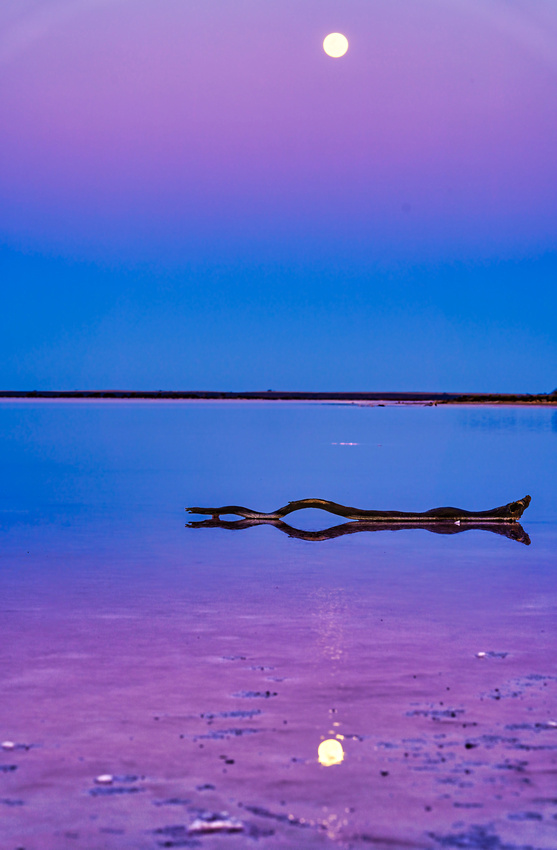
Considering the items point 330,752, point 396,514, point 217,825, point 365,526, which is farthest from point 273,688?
point 396,514

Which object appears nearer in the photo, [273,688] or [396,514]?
[273,688]

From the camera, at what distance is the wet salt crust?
5.90 meters

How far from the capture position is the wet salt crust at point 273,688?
5898 millimetres

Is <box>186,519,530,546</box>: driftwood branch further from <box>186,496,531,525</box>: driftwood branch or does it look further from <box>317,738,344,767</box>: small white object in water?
<box>317,738,344,767</box>: small white object in water

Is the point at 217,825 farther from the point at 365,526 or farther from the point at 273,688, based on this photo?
the point at 365,526

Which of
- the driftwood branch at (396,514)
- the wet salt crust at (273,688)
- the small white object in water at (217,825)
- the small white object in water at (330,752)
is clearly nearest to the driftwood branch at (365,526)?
the driftwood branch at (396,514)

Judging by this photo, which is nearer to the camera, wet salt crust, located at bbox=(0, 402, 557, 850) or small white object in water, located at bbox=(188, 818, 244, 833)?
small white object in water, located at bbox=(188, 818, 244, 833)

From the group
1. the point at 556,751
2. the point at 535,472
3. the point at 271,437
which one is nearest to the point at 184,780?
the point at 556,751

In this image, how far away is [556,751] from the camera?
6.88 m

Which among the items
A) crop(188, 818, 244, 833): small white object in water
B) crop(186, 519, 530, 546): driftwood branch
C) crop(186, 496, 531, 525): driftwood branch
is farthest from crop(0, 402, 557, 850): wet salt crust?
crop(186, 496, 531, 525): driftwood branch

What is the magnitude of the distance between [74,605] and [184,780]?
18.6 feet

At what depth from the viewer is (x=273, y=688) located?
837 cm

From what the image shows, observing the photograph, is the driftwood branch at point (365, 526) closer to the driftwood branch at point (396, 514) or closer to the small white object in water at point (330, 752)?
the driftwood branch at point (396, 514)

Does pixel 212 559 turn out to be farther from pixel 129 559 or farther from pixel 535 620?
pixel 535 620
